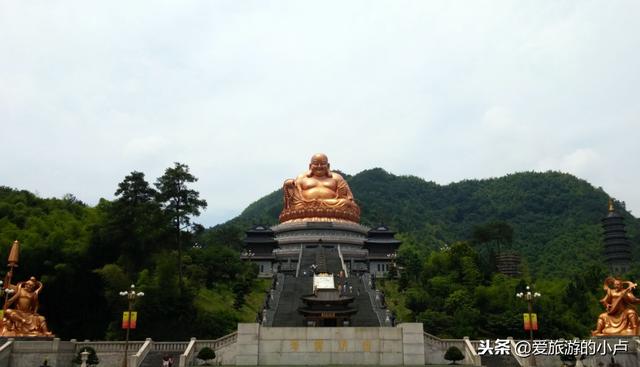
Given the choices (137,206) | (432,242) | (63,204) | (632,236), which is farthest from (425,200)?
(137,206)

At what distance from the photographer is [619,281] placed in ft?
74.0

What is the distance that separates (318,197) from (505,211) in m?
50.3

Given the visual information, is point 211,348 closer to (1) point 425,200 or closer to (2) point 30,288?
(2) point 30,288

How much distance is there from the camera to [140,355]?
69.2 feet

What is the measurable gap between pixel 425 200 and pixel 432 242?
36.9 metres

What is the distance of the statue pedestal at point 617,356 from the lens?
20.4m

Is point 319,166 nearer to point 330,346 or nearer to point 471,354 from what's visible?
point 330,346

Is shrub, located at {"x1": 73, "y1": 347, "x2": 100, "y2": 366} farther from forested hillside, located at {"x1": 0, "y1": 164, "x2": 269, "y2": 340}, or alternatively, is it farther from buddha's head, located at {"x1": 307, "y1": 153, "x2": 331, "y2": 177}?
buddha's head, located at {"x1": 307, "y1": 153, "x2": 331, "y2": 177}

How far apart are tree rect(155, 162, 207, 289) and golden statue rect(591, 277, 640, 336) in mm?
19153

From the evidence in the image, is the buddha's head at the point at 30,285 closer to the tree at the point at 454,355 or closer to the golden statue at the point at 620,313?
the tree at the point at 454,355

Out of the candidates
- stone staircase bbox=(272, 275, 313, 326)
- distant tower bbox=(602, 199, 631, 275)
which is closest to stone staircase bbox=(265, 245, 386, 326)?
stone staircase bbox=(272, 275, 313, 326)

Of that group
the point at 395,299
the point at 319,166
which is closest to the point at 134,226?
the point at 395,299

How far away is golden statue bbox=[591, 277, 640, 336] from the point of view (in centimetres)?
2162

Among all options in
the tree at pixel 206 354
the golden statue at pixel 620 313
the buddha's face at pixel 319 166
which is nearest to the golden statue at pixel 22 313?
the tree at pixel 206 354
